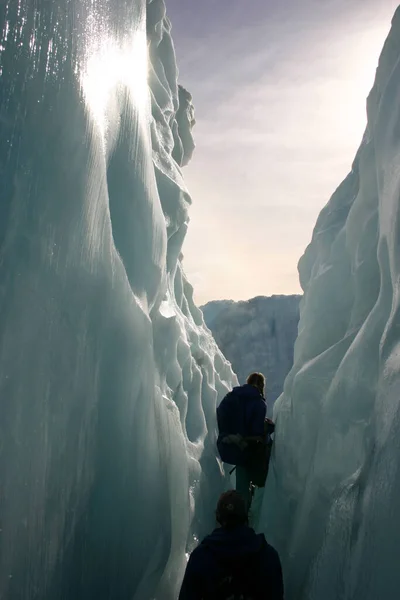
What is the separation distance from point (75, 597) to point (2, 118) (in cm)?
193

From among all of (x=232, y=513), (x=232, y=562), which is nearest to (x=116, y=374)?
(x=232, y=513)

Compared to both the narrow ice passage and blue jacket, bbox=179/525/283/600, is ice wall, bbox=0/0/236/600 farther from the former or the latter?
blue jacket, bbox=179/525/283/600

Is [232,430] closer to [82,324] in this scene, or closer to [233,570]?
[82,324]

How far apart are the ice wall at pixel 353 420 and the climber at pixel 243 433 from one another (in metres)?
0.31

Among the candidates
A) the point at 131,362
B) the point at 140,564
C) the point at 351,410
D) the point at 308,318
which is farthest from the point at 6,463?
the point at 308,318

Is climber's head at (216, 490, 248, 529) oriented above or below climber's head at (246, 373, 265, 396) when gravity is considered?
below

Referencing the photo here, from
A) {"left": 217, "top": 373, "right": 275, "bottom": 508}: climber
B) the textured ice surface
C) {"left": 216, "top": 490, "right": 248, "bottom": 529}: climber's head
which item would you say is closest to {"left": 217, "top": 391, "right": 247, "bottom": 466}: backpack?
{"left": 217, "top": 373, "right": 275, "bottom": 508}: climber

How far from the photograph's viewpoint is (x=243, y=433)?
3.68 m

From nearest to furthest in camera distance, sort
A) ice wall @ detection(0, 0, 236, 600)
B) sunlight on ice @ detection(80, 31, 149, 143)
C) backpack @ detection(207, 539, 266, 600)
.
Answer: backpack @ detection(207, 539, 266, 600), ice wall @ detection(0, 0, 236, 600), sunlight on ice @ detection(80, 31, 149, 143)

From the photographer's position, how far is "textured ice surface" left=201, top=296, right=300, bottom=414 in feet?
55.4

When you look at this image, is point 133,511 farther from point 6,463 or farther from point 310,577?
point 6,463

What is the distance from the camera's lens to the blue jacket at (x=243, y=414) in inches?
144

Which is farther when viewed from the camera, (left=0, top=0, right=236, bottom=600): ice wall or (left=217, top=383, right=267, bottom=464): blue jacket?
(left=217, top=383, right=267, bottom=464): blue jacket

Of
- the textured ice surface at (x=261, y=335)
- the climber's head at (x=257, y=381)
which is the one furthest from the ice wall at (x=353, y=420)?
the textured ice surface at (x=261, y=335)
